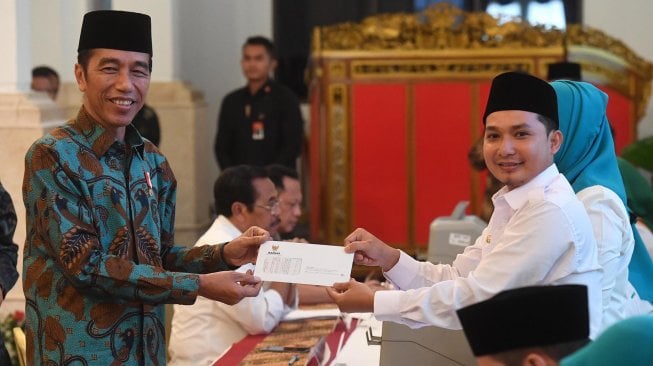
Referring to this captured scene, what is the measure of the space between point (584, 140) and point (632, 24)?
8029mm

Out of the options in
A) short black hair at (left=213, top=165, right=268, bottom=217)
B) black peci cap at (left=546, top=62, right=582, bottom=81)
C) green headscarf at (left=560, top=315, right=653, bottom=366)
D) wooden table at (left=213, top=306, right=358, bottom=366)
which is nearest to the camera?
green headscarf at (left=560, top=315, right=653, bottom=366)

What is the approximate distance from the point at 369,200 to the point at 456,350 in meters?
5.82

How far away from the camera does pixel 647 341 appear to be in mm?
2057

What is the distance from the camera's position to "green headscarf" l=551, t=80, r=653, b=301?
11.3ft

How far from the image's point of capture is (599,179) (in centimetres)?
346

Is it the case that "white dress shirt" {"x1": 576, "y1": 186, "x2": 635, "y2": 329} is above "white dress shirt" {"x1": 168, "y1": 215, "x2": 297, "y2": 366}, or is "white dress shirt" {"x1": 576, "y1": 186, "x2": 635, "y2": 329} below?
above

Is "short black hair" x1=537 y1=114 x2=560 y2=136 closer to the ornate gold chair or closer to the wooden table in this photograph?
the wooden table

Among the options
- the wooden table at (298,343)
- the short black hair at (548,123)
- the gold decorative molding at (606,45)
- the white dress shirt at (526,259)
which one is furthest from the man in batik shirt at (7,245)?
the gold decorative molding at (606,45)

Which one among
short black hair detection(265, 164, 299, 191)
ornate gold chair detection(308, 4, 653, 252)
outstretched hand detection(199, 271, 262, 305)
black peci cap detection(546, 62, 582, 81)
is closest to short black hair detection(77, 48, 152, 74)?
outstretched hand detection(199, 271, 262, 305)

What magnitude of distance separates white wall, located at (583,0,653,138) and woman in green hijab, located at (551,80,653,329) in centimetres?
781

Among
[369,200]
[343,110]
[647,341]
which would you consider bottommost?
[369,200]

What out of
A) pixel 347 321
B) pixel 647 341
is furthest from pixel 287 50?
pixel 647 341

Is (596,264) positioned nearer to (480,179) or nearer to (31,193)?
(31,193)

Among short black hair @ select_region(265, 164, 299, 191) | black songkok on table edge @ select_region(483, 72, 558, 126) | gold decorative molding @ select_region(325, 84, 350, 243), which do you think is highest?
black songkok on table edge @ select_region(483, 72, 558, 126)
